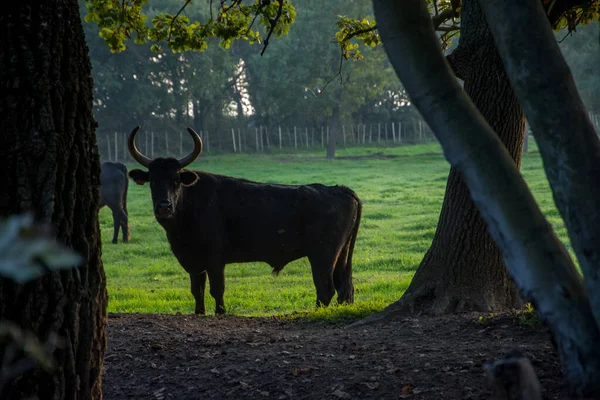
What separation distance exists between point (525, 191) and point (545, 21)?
734 mm

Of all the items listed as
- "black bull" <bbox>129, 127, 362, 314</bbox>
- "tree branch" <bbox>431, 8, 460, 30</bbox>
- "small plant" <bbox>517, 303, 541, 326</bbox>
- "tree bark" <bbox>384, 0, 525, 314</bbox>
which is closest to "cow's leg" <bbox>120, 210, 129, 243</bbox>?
"black bull" <bbox>129, 127, 362, 314</bbox>

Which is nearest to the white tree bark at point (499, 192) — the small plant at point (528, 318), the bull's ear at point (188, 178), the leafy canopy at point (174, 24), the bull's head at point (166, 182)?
the small plant at point (528, 318)

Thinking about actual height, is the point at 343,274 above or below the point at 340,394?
below

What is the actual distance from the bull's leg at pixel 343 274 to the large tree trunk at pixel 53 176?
686 cm

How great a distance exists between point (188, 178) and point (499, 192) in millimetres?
7157

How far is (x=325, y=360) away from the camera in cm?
557

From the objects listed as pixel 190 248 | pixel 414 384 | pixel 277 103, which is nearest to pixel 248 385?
pixel 414 384

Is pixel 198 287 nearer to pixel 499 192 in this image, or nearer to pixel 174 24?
pixel 174 24

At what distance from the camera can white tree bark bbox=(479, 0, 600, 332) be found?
2979 mm

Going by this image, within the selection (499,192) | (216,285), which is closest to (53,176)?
(499,192)

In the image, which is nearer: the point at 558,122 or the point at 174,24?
the point at 558,122

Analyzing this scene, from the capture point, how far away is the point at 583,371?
9.57 ft

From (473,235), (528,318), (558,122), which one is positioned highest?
A: (558,122)

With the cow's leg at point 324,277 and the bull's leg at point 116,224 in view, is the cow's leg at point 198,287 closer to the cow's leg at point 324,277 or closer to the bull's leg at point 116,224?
the cow's leg at point 324,277
